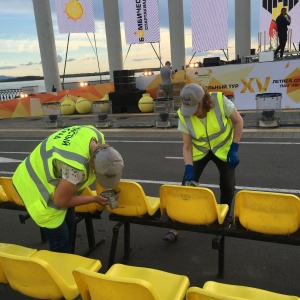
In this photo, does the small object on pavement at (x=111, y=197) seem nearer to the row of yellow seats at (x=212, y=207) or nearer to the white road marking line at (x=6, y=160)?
the row of yellow seats at (x=212, y=207)

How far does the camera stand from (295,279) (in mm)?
3062

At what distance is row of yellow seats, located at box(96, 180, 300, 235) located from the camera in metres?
2.69

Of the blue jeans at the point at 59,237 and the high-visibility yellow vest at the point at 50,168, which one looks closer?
the high-visibility yellow vest at the point at 50,168

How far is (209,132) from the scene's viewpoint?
3.58 metres

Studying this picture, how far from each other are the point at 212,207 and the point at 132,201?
78 centimetres

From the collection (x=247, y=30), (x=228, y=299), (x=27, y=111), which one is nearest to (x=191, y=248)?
(x=228, y=299)

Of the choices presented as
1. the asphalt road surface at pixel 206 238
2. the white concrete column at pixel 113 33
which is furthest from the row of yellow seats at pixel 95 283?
the white concrete column at pixel 113 33

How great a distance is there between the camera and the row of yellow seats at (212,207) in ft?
8.81

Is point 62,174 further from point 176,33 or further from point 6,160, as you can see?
point 176,33

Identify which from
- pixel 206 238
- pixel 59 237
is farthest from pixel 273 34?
pixel 59 237

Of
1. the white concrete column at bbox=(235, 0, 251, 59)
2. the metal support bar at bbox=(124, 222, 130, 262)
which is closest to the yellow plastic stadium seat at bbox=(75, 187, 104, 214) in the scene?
the metal support bar at bbox=(124, 222, 130, 262)

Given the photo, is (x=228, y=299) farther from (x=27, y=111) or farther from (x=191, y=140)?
(x=27, y=111)

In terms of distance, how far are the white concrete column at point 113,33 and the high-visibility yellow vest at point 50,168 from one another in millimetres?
18763

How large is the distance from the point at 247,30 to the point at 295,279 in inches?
743
